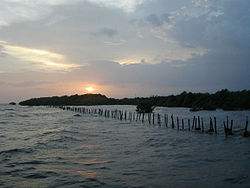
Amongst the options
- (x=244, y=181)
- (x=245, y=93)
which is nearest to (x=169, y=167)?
(x=244, y=181)

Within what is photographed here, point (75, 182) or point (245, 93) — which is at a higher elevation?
point (245, 93)

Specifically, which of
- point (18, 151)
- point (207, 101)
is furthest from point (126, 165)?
point (207, 101)

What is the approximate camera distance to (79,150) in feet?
45.9

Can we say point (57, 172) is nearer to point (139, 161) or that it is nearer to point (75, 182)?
point (75, 182)

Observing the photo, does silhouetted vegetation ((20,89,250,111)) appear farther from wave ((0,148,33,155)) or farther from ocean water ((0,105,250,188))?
wave ((0,148,33,155))

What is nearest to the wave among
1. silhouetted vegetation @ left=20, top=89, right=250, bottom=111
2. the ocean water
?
the ocean water

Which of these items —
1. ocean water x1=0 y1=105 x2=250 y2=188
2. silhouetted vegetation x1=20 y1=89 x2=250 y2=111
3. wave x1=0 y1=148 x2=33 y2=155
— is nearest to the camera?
ocean water x1=0 y1=105 x2=250 y2=188

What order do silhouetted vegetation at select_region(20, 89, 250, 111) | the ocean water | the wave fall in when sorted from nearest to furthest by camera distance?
1. the ocean water
2. the wave
3. silhouetted vegetation at select_region(20, 89, 250, 111)

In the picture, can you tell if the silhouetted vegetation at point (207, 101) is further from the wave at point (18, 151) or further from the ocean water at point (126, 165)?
the wave at point (18, 151)

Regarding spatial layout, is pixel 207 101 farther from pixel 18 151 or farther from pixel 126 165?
pixel 18 151

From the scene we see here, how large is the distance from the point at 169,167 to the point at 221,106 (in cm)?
5323

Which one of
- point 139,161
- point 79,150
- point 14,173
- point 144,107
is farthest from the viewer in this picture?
point 144,107

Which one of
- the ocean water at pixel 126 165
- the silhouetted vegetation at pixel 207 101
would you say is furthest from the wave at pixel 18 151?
the silhouetted vegetation at pixel 207 101

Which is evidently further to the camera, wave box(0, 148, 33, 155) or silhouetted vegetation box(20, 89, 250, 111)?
silhouetted vegetation box(20, 89, 250, 111)
